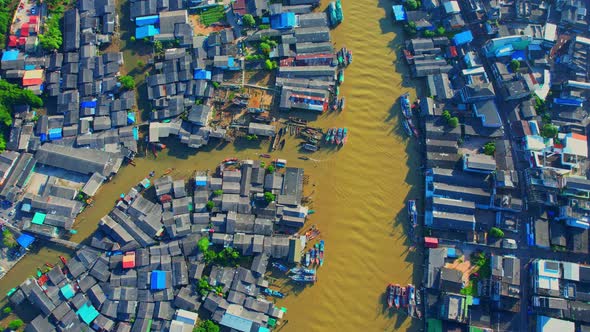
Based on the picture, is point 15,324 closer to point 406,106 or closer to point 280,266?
point 280,266

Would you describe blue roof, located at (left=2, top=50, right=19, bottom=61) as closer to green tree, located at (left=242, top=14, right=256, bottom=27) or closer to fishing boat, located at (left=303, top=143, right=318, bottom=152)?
green tree, located at (left=242, top=14, right=256, bottom=27)

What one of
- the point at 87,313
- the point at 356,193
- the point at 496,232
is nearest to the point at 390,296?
the point at 356,193

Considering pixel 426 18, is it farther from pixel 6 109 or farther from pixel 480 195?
pixel 6 109

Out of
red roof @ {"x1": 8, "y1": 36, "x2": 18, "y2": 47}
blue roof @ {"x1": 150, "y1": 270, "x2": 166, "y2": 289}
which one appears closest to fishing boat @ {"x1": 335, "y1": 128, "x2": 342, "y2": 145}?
blue roof @ {"x1": 150, "y1": 270, "x2": 166, "y2": 289}

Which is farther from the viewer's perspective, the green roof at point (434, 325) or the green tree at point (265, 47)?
the green tree at point (265, 47)

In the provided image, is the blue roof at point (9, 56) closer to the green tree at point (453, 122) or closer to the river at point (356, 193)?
the river at point (356, 193)

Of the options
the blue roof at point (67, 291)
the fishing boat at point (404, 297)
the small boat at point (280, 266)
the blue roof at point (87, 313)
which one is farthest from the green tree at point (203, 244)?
the fishing boat at point (404, 297)
